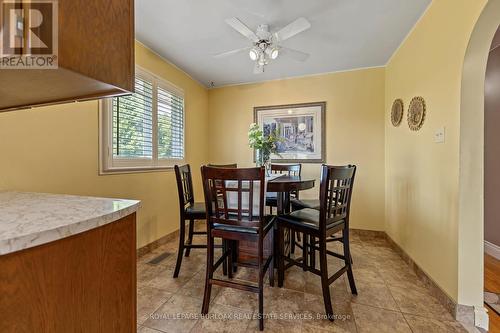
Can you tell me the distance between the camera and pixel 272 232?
1981 millimetres

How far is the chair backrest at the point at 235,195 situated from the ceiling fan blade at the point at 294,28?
4.16ft

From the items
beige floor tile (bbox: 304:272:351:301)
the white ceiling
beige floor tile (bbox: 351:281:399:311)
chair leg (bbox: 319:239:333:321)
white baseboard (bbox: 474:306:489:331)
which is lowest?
beige floor tile (bbox: 304:272:351:301)

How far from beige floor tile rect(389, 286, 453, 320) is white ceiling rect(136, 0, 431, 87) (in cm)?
245

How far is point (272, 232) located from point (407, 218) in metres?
1.57

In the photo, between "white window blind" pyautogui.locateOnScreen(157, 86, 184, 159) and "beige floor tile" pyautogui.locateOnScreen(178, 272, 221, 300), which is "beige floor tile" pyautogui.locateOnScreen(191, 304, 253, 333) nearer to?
"beige floor tile" pyautogui.locateOnScreen(178, 272, 221, 300)

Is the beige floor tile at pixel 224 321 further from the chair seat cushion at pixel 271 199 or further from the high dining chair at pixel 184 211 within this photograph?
the chair seat cushion at pixel 271 199

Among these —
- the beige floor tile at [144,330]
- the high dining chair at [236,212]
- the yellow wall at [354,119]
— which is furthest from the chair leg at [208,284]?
the yellow wall at [354,119]

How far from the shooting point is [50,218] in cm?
68

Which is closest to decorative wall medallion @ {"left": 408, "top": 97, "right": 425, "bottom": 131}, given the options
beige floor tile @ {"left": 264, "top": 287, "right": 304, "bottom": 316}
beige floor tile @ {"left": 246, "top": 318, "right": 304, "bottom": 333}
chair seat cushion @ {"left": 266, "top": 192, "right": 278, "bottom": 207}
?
chair seat cushion @ {"left": 266, "top": 192, "right": 278, "bottom": 207}

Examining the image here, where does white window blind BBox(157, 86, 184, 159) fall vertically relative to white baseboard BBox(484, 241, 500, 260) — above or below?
above

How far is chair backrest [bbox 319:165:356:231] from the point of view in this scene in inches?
59.8

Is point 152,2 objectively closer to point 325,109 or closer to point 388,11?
point 388,11

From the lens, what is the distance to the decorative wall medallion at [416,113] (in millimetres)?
2031

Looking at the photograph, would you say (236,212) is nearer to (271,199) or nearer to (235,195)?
(235,195)
